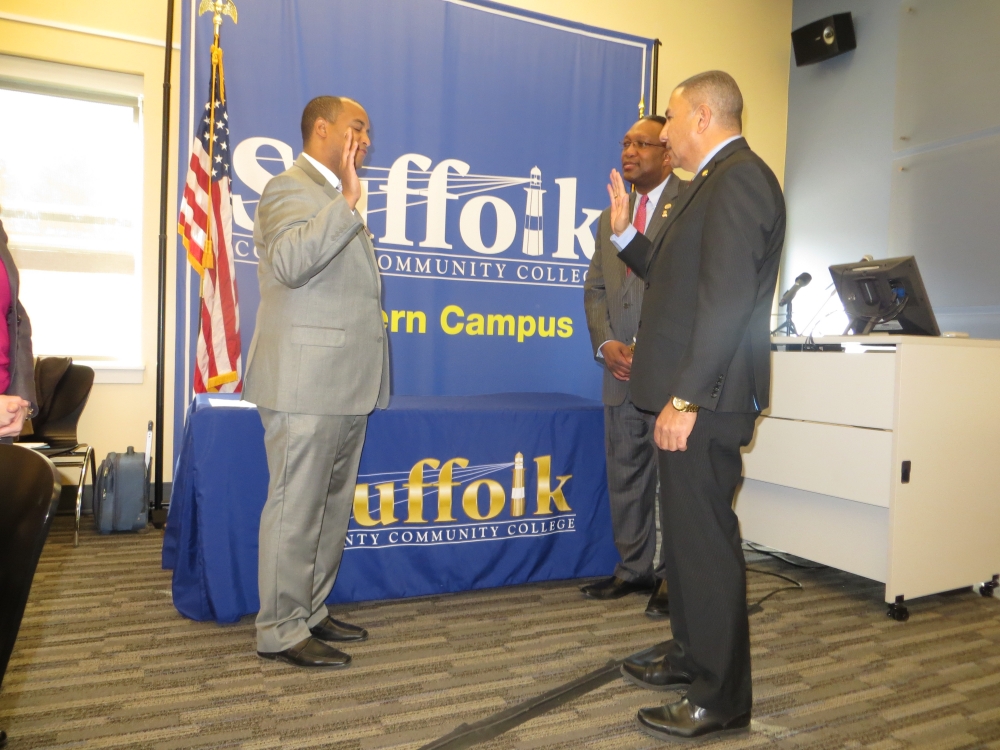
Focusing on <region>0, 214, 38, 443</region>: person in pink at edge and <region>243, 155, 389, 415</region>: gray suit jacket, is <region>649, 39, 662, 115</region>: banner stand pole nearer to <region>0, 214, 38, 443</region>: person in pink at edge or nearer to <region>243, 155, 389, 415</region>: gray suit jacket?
<region>243, 155, 389, 415</region>: gray suit jacket

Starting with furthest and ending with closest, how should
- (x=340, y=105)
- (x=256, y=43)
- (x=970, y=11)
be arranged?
(x=970, y=11), (x=256, y=43), (x=340, y=105)

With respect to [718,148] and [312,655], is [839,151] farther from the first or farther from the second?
[312,655]

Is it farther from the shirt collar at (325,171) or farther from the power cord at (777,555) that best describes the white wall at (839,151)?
the shirt collar at (325,171)

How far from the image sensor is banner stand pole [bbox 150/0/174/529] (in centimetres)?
395

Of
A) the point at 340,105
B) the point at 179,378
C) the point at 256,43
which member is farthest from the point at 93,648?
the point at 256,43

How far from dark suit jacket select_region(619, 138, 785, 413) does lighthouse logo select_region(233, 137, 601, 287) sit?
7.28ft

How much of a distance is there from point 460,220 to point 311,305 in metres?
2.09

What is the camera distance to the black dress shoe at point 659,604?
274 centimetres

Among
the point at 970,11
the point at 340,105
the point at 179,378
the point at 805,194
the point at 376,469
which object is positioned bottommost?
the point at 376,469

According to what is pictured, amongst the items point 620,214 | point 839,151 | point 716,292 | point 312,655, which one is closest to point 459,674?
point 312,655

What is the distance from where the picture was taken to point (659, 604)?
9.06 feet

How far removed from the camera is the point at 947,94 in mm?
4332

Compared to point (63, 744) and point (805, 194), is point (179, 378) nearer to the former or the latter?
point (63, 744)

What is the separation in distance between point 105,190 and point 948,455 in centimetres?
458
